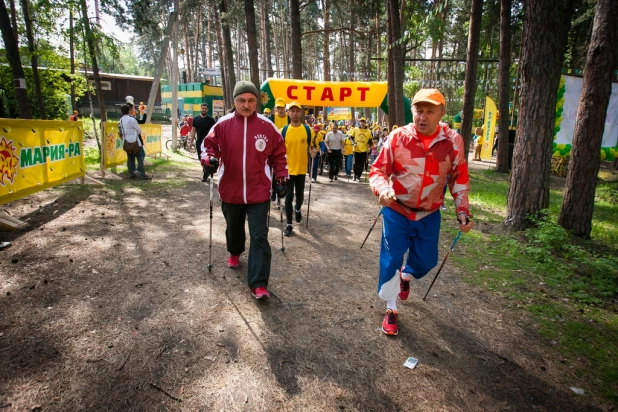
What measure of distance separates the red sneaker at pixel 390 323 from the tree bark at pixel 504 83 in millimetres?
13581

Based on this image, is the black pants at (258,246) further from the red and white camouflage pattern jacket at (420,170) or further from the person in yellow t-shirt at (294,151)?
the person in yellow t-shirt at (294,151)

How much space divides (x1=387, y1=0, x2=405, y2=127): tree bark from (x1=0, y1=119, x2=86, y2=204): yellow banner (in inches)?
381

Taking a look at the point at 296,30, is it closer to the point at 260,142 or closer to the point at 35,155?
the point at 35,155

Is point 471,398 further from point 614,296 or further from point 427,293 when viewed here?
point 614,296

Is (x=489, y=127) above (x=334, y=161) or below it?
above

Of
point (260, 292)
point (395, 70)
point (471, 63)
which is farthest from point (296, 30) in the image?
point (260, 292)

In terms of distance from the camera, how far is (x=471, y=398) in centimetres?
271

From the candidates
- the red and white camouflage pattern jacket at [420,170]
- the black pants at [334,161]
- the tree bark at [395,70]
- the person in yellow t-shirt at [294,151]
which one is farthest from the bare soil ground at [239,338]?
the tree bark at [395,70]

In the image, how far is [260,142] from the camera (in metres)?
Answer: 3.94

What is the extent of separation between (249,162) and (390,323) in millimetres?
2137

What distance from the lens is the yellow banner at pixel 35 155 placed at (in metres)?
5.86

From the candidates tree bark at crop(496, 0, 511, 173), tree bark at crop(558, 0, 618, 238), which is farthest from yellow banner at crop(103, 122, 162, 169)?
tree bark at crop(496, 0, 511, 173)

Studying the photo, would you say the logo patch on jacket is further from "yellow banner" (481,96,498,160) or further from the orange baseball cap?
"yellow banner" (481,96,498,160)

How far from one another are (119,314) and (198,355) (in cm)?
110
